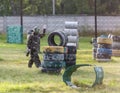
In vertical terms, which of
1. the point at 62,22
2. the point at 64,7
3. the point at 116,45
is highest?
the point at 64,7

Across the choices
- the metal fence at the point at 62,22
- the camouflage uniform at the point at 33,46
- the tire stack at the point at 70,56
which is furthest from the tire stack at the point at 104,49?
the metal fence at the point at 62,22

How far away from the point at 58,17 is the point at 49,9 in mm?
23119

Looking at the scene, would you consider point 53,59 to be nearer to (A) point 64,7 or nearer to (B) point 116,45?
(B) point 116,45

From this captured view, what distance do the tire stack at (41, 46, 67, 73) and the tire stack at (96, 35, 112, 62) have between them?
18.1 ft

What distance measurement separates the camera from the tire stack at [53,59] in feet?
52.5

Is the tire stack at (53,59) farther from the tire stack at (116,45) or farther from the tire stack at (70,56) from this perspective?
the tire stack at (116,45)

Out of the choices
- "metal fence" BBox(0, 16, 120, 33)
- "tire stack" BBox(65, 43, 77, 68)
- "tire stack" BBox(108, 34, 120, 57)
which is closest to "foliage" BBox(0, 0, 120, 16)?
"metal fence" BBox(0, 16, 120, 33)

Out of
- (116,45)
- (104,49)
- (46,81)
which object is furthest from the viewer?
(116,45)

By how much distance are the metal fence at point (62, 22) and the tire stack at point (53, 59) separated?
3384 centimetres

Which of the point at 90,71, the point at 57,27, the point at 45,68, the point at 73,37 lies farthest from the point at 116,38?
the point at 57,27

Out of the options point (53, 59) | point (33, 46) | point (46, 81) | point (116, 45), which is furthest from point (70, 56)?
point (116, 45)

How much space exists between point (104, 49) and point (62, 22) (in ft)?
95.4

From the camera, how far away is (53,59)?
15961 mm

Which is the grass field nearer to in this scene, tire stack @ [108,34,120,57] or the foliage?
tire stack @ [108,34,120,57]
